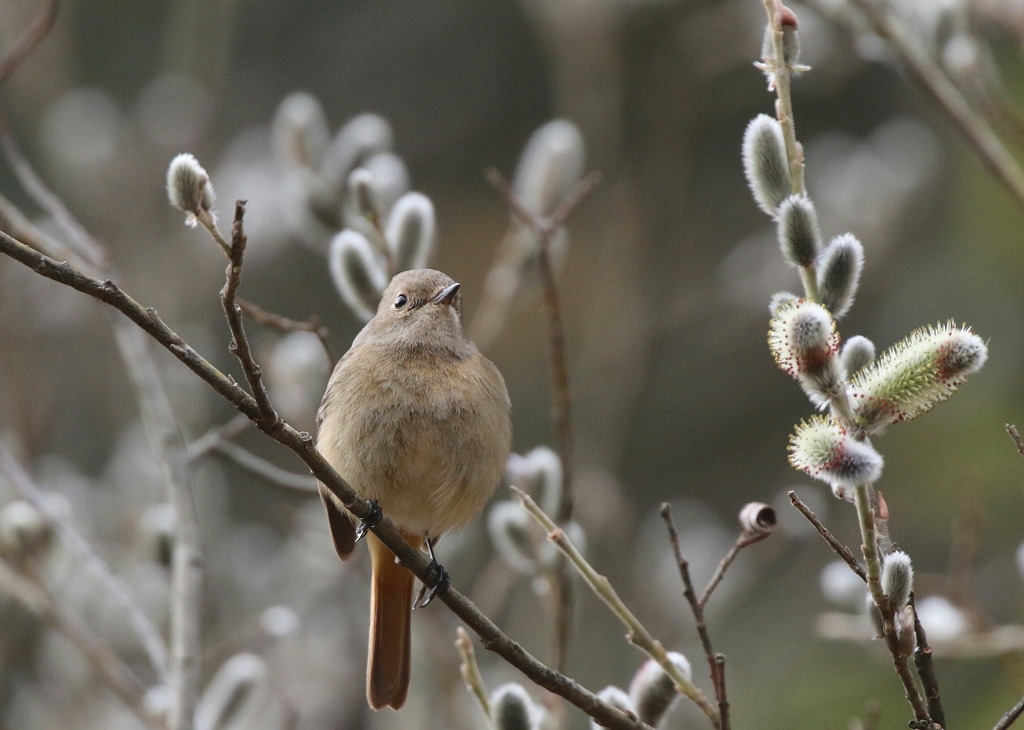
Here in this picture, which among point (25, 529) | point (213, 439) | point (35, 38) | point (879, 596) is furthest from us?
point (25, 529)

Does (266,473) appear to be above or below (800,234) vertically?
above

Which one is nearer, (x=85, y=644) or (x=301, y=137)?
(x=85, y=644)

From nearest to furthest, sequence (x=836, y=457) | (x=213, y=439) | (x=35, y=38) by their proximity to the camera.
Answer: (x=836, y=457), (x=35, y=38), (x=213, y=439)

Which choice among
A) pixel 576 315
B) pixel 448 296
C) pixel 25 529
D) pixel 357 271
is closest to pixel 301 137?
pixel 448 296

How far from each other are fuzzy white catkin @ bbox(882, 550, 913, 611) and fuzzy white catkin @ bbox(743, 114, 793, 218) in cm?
59

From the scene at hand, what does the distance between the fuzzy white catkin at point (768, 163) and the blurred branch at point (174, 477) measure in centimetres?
203

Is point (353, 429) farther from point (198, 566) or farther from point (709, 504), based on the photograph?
point (709, 504)

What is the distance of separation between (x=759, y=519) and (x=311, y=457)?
0.81 meters

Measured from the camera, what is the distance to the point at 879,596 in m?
1.78

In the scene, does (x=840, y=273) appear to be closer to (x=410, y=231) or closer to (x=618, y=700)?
(x=618, y=700)

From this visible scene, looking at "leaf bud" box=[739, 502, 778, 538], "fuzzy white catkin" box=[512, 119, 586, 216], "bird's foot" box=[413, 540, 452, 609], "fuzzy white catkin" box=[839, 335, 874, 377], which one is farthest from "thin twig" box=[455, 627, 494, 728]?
Result: "fuzzy white catkin" box=[512, 119, 586, 216]

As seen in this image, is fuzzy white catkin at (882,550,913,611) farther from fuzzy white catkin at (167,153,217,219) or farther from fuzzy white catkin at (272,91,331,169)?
fuzzy white catkin at (272,91,331,169)

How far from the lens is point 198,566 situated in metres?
3.38

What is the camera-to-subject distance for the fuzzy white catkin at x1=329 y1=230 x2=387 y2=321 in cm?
314
